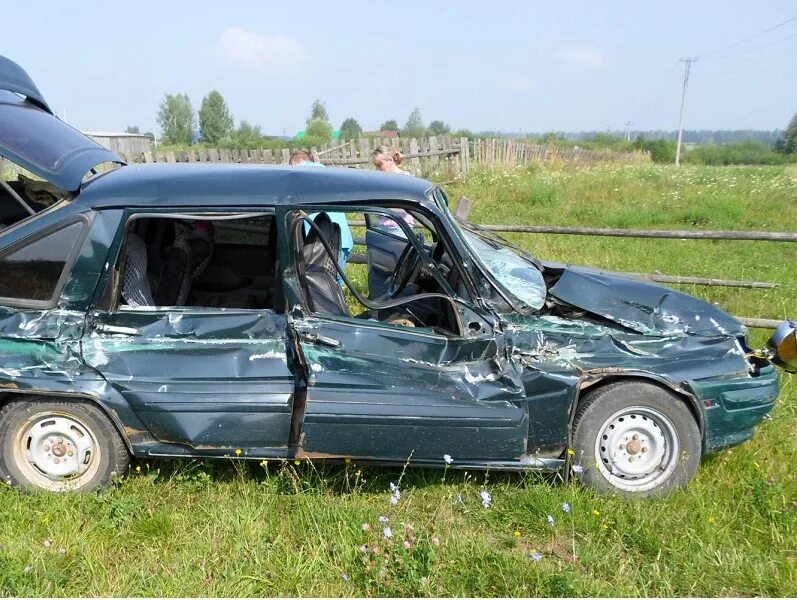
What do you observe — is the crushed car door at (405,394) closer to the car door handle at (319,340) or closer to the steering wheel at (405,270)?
the car door handle at (319,340)

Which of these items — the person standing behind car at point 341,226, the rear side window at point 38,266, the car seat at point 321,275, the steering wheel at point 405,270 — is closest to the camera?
the rear side window at point 38,266

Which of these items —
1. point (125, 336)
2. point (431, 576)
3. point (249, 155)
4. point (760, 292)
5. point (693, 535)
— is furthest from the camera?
point (249, 155)

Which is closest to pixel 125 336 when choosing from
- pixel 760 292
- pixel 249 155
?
pixel 760 292

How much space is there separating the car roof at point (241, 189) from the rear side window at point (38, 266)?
0.21 m

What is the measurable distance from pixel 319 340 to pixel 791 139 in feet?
167

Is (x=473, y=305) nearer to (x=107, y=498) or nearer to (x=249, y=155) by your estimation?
(x=107, y=498)

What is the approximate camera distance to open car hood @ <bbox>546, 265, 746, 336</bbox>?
3.36m

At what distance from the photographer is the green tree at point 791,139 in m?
43.4

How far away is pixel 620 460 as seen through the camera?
11.2ft

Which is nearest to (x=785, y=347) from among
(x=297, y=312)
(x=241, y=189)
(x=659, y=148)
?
(x=297, y=312)

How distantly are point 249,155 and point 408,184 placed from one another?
44.6 ft

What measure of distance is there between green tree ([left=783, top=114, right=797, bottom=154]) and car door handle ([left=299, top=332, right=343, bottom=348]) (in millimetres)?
49120

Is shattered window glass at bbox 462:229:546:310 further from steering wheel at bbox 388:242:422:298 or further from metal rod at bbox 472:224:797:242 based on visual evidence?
metal rod at bbox 472:224:797:242

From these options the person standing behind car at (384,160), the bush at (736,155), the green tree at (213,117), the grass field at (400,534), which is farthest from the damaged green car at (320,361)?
the green tree at (213,117)
